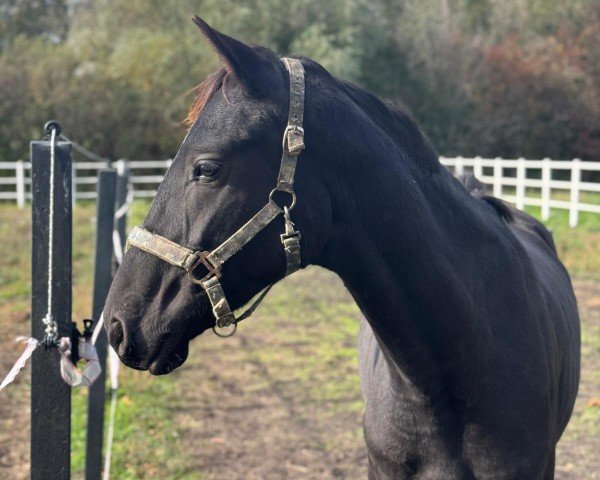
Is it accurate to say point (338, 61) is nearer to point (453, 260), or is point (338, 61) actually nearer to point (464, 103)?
point (464, 103)

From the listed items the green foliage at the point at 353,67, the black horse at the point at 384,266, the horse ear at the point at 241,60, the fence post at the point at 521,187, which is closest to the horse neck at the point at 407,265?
the black horse at the point at 384,266

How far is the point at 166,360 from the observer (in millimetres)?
2137

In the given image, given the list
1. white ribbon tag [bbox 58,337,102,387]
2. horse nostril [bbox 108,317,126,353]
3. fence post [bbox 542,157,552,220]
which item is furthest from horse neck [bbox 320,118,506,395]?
fence post [bbox 542,157,552,220]

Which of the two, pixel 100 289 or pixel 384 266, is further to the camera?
pixel 100 289

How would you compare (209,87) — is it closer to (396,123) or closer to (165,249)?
(165,249)

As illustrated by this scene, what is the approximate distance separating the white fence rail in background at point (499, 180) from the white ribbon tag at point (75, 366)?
9.37m

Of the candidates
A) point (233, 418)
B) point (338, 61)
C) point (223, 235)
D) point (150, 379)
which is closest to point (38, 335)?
point (223, 235)

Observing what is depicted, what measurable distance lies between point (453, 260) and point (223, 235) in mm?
742

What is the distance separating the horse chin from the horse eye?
1.59 feet

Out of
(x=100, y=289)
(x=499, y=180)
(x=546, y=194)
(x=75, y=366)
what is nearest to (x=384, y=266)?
(x=75, y=366)

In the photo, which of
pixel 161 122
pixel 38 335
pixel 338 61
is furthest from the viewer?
pixel 338 61

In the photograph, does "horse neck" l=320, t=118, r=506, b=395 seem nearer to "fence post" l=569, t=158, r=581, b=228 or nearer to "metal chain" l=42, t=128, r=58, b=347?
"metal chain" l=42, t=128, r=58, b=347

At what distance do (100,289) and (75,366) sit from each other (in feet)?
5.70

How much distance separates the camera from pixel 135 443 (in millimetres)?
4977
